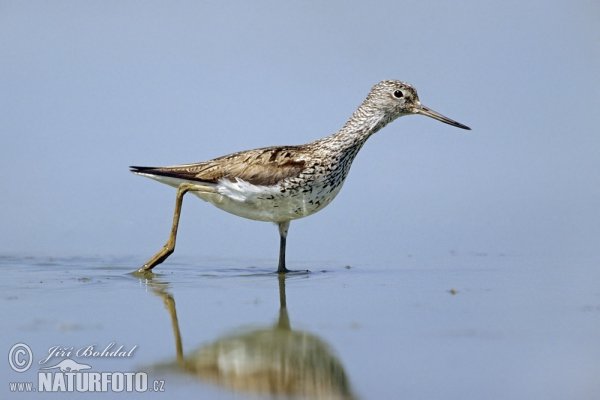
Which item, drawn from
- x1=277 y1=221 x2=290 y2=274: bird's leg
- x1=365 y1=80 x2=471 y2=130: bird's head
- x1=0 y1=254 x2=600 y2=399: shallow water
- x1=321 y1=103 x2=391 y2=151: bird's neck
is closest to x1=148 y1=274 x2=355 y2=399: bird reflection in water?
x1=0 y1=254 x2=600 y2=399: shallow water

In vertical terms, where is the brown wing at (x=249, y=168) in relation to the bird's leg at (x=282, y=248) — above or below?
above

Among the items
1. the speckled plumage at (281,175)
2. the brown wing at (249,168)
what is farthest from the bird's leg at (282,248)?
the brown wing at (249,168)

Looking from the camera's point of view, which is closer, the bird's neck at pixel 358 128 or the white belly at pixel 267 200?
the white belly at pixel 267 200

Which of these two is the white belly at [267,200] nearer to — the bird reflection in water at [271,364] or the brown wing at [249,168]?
the brown wing at [249,168]

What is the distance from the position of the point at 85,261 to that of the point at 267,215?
2.23 metres

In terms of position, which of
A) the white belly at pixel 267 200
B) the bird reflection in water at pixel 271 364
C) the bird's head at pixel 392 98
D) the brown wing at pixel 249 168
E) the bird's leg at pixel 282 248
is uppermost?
the bird's head at pixel 392 98

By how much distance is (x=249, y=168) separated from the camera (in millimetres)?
10961

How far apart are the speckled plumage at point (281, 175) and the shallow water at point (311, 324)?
73 centimetres

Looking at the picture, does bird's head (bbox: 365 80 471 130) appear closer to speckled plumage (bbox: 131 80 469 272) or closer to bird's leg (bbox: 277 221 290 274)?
speckled plumage (bbox: 131 80 469 272)

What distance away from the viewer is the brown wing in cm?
1077

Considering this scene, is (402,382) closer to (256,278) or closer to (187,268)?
(256,278)

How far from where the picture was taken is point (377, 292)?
9.37 meters

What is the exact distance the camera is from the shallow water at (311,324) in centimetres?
636

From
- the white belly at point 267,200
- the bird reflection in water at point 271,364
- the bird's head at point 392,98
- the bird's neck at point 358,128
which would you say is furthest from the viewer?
the bird's head at point 392,98
